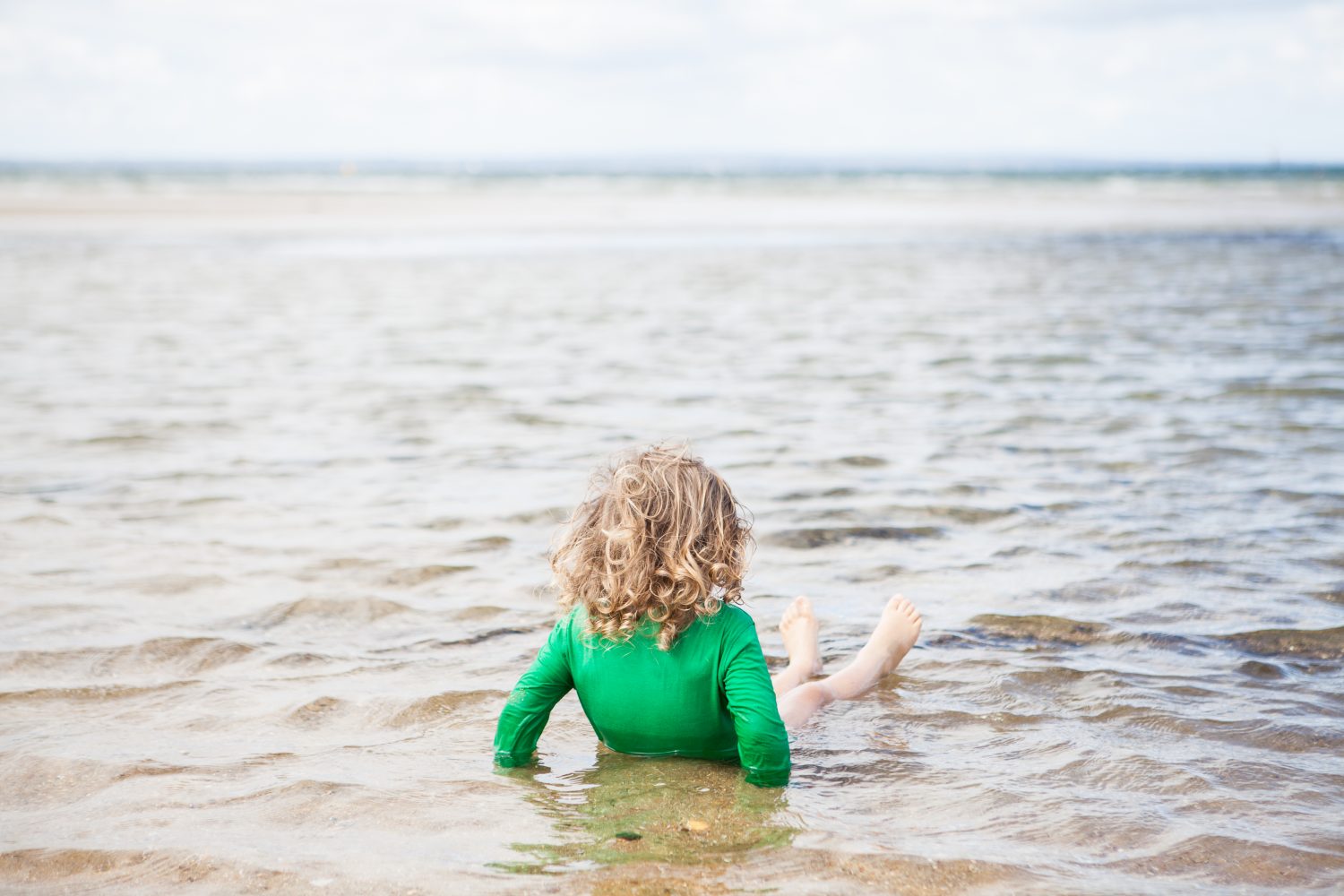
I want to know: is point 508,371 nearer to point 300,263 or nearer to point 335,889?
point 335,889

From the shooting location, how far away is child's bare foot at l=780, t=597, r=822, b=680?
14.2 feet

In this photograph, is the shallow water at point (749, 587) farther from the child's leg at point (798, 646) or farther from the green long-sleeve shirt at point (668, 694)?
the child's leg at point (798, 646)

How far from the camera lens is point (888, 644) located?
430cm

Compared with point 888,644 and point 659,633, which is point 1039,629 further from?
point 659,633

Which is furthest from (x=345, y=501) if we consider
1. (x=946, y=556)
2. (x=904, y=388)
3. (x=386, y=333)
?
(x=386, y=333)

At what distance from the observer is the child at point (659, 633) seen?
320cm

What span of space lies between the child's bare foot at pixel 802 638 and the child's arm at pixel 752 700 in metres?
0.98

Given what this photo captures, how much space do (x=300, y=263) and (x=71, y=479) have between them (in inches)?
562

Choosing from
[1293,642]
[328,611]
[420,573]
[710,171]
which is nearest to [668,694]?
[328,611]

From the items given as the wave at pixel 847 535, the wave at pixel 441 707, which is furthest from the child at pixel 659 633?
the wave at pixel 847 535

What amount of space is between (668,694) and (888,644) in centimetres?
123

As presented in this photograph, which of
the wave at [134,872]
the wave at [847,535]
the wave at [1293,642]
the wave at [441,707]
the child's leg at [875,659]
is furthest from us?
the wave at [847,535]

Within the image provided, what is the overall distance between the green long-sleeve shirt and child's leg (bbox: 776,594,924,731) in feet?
2.18

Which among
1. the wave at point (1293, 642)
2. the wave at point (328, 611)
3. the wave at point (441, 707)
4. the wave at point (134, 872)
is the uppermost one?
the wave at point (134, 872)
